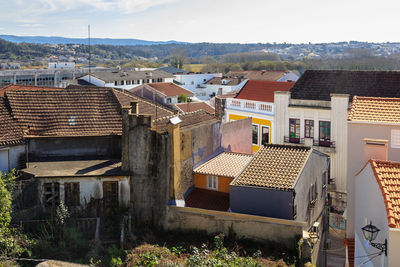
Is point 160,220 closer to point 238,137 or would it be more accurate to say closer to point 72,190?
point 72,190

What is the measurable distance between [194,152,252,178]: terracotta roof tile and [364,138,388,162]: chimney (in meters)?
4.70

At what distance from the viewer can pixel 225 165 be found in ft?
62.4

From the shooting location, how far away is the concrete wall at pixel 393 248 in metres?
10.7

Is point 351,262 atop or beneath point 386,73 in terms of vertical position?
beneath

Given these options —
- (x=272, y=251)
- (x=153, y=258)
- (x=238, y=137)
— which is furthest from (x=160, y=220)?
(x=238, y=137)

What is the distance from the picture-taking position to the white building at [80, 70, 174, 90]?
71.4 m

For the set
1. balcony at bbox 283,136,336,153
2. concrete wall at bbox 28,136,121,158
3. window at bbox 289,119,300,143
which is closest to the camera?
concrete wall at bbox 28,136,121,158

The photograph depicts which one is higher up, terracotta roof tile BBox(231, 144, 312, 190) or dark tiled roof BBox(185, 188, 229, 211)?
terracotta roof tile BBox(231, 144, 312, 190)

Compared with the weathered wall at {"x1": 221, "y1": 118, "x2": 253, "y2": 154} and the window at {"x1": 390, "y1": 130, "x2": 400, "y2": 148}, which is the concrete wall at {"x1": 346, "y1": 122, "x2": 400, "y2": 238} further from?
the weathered wall at {"x1": 221, "y1": 118, "x2": 253, "y2": 154}

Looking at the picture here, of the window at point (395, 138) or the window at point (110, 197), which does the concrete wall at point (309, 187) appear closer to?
the window at point (395, 138)

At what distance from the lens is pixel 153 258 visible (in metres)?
14.3

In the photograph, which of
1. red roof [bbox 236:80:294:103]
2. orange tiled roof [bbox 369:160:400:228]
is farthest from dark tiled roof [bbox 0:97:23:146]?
red roof [bbox 236:80:294:103]

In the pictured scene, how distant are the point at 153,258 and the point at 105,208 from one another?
3945 mm

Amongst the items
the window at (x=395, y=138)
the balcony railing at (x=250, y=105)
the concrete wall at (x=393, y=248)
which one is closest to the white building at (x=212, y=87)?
the balcony railing at (x=250, y=105)
